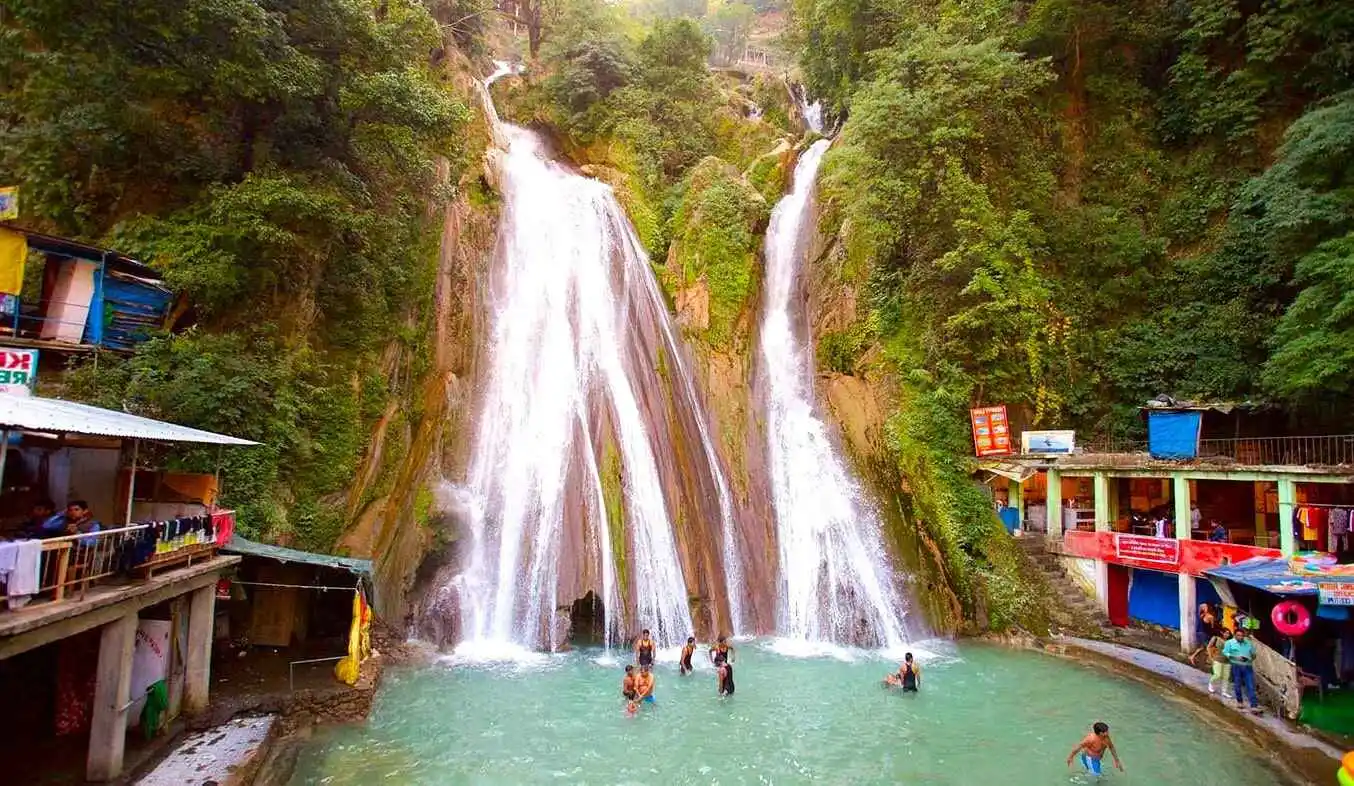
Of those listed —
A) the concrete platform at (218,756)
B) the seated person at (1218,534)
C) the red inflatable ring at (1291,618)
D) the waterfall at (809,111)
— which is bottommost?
the concrete platform at (218,756)

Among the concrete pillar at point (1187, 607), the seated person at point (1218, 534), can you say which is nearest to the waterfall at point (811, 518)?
the concrete pillar at point (1187, 607)

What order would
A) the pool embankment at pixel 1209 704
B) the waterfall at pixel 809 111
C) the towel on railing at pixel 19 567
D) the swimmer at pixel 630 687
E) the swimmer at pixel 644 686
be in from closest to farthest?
the towel on railing at pixel 19 567
the pool embankment at pixel 1209 704
the swimmer at pixel 630 687
the swimmer at pixel 644 686
the waterfall at pixel 809 111

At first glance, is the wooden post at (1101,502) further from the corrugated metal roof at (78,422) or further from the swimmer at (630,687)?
the corrugated metal roof at (78,422)

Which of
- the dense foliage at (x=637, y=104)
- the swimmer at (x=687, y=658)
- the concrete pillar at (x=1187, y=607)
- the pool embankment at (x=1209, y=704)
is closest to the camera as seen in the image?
the pool embankment at (x=1209, y=704)

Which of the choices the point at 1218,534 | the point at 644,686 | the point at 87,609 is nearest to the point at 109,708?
the point at 87,609

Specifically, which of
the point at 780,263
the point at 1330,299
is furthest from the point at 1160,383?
the point at 780,263

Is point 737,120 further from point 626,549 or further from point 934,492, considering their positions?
point 626,549

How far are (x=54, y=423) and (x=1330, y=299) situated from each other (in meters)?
25.1

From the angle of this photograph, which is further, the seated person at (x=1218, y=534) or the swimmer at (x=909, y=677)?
the seated person at (x=1218, y=534)

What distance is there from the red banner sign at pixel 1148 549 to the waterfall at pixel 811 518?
5.93m

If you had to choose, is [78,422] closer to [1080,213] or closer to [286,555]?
[286,555]

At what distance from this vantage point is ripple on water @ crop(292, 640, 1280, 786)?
11.0 meters

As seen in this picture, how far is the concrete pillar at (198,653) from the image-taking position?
1133 cm

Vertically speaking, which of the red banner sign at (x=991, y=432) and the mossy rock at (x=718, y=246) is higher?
the mossy rock at (x=718, y=246)
